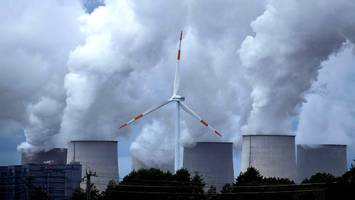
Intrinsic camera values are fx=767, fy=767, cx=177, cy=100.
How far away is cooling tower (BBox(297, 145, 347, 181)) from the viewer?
5938 centimetres

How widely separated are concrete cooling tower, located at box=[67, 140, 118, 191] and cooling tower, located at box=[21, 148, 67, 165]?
12.7 meters

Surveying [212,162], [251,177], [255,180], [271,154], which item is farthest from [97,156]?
[271,154]

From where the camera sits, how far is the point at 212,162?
5841 centimetres

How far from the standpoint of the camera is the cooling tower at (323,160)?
5938 centimetres

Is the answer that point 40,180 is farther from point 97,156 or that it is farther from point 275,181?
point 275,181

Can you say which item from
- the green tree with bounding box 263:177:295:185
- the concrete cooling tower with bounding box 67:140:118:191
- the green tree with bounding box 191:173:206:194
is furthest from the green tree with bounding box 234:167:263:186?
the concrete cooling tower with bounding box 67:140:118:191

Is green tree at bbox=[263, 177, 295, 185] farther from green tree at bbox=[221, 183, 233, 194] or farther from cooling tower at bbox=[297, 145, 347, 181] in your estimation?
cooling tower at bbox=[297, 145, 347, 181]

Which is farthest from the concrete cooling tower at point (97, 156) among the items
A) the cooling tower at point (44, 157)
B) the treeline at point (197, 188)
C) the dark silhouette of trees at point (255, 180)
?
the cooling tower at point (44, 157)

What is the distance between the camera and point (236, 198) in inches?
2181

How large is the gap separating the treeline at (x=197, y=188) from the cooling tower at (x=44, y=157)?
12.8 metres

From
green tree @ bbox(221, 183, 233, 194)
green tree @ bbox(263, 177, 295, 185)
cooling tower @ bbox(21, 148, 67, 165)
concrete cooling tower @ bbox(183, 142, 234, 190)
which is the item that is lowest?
green tree @ bbox(221, 183, 233, 194)

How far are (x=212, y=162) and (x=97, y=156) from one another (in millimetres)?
9001

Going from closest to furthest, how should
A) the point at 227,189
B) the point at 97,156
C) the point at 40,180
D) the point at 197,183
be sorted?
the point at 227,189
the point at 197,183
the point at 97,156
the point at 40,180

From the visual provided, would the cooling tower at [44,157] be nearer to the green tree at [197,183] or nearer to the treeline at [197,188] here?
the treeline at [197,188]
